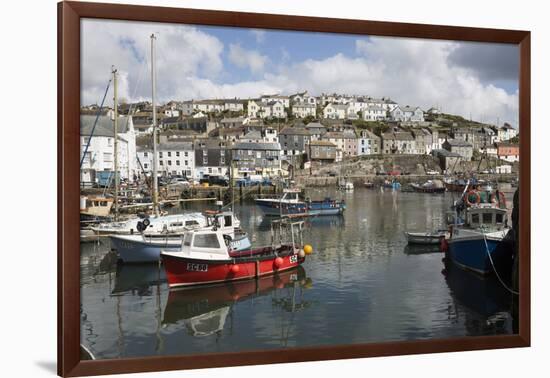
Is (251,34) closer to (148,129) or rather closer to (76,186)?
(148,129)

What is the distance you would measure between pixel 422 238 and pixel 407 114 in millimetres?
1611

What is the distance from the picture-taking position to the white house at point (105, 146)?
240 inches

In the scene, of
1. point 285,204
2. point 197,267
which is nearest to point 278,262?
point 197,267

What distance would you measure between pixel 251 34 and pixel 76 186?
2.17 meters

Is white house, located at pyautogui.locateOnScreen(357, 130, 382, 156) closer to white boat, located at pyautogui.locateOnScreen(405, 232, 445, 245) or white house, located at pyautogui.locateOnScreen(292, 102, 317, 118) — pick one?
white house, located at pyautogui.locateOnScreen(292, 102, 317, 118)

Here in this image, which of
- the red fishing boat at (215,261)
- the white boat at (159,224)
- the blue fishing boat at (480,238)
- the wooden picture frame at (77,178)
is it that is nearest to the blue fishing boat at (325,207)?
the red fishing boat at (215,261)

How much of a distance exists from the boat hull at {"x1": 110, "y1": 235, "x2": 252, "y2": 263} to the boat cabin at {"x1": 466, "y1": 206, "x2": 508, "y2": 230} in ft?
10.2

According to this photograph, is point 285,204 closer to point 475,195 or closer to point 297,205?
point 297,205

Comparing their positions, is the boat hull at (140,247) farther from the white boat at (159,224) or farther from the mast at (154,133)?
the mast at (154,133)

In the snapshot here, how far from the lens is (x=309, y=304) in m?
7.36

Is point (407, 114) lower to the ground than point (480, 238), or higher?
higher

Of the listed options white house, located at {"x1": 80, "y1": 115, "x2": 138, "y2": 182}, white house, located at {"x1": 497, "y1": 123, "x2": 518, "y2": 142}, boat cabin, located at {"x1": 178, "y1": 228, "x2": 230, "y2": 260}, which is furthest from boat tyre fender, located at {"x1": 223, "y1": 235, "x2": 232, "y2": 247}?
white house, located at {"x1": 497, "y1": 123, "x2": 518, "y2": 142}

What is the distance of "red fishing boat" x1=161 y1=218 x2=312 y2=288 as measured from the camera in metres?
8.43

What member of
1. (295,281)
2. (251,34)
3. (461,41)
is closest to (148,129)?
(251,34)
